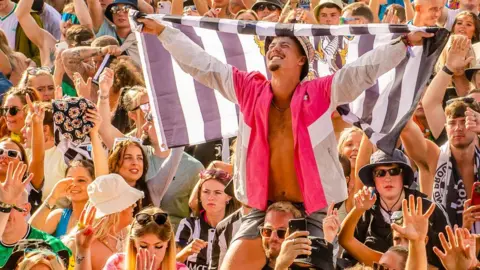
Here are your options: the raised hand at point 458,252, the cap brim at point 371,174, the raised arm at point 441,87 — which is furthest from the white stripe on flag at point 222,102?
the raised arm at point 441,87

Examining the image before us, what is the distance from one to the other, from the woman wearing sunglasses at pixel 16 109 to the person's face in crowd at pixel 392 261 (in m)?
4.00

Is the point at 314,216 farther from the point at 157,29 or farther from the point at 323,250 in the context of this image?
the point at 157,29

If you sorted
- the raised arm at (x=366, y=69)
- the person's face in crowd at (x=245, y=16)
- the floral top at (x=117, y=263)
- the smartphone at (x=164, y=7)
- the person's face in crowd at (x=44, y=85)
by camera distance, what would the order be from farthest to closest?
the smartphone at (x=164, y=7), the person's face in crowd at (x=44, y=85), the person's face in crowd at (x=245, y=16), the floral top at (x=117, y=263), the raised arm at (x=366, y=69)

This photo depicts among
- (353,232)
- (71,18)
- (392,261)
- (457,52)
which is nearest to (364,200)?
(353,232)

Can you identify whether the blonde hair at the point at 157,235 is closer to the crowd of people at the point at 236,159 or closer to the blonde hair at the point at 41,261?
the crowd of people at the point at 236,159

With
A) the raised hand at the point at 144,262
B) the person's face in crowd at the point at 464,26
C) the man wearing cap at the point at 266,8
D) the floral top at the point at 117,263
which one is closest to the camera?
the raised hand at the point at 144,262

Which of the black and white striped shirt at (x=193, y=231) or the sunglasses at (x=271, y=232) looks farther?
the black and white striped shirt at (x=193, y=231)

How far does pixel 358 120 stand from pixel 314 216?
0.65m

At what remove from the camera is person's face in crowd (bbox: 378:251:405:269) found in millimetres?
8547

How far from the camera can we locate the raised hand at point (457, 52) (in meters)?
10.9

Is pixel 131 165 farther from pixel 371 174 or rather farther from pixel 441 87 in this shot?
pixel 441 87

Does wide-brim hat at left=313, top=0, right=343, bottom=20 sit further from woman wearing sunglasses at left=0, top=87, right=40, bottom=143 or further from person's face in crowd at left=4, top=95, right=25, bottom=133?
person's face in crowd at left=4, top=95, right=25, bottom=133

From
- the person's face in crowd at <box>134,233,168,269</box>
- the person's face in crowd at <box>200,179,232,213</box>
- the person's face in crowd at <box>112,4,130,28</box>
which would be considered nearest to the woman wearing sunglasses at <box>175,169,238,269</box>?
the person's face in crowd at <box>200,179,232,213</box>

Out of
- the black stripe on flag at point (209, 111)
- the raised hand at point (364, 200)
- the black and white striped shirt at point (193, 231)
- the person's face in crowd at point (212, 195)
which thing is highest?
the black stripe on flag at point (209, 111)
